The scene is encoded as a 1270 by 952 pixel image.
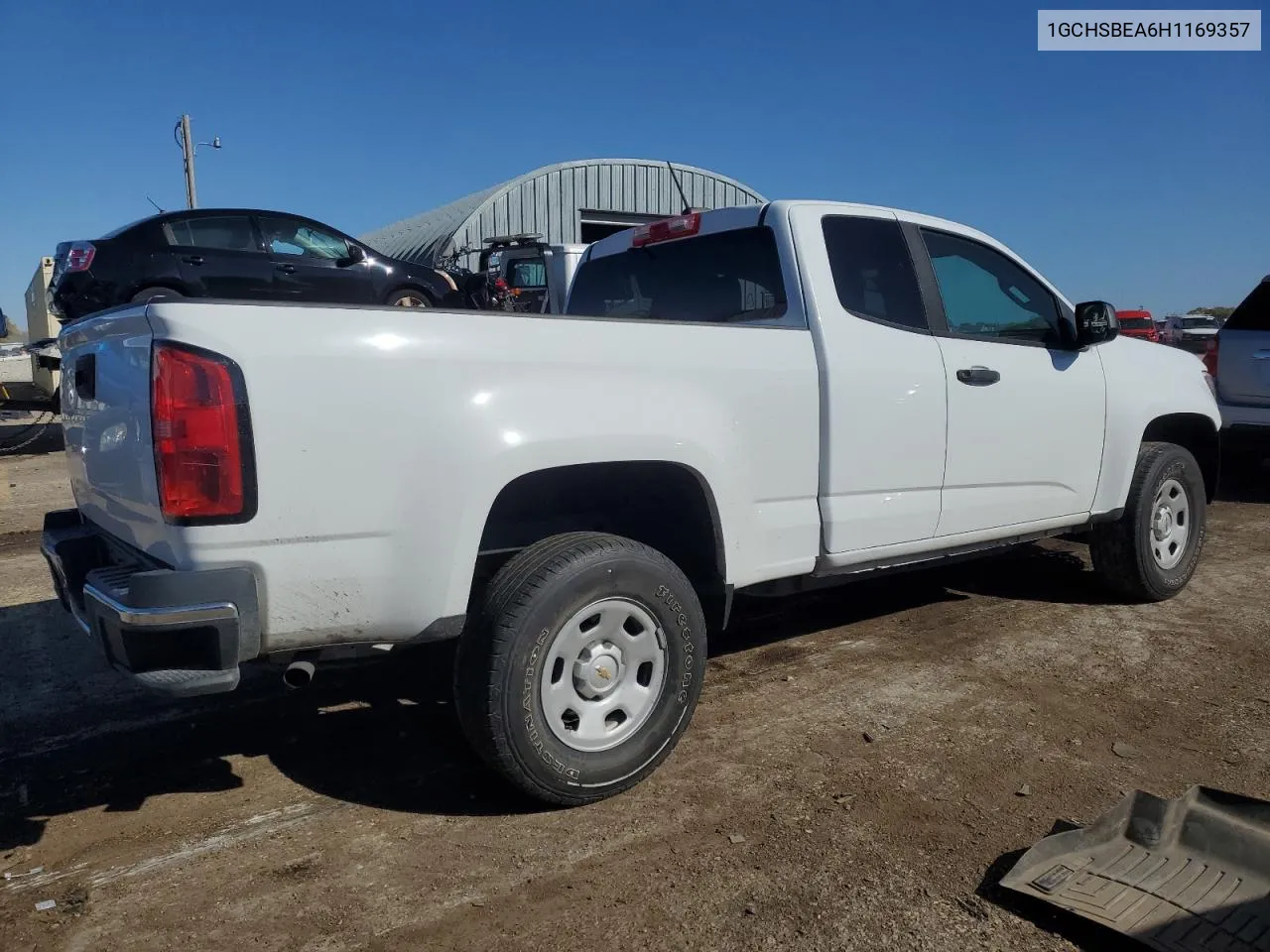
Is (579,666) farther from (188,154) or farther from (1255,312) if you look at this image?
(188,154)

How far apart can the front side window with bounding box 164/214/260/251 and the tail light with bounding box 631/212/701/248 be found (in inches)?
271

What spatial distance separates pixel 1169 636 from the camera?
471 centimetres

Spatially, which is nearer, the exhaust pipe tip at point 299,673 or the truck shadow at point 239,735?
the exhaust pipe tip at point 299,673

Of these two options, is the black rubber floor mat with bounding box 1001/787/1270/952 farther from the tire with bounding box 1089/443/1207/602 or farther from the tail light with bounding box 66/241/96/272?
the tail light with bounding box 66/241/96/272

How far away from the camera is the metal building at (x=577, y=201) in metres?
23.5

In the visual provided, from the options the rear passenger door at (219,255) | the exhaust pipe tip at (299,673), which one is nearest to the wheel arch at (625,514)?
the exhaust pipe tip at (299,673)

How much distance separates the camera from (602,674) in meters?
3.06

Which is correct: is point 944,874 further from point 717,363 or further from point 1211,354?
point 1211,354

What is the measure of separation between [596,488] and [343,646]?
38.3 inches

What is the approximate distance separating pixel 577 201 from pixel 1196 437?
66.8 ft

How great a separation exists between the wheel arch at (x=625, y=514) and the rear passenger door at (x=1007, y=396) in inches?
48.2

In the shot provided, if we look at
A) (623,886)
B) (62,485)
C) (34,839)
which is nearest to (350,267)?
(62,485)

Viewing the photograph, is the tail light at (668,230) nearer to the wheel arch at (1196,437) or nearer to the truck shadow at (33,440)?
the wheel arch at (1196,437)

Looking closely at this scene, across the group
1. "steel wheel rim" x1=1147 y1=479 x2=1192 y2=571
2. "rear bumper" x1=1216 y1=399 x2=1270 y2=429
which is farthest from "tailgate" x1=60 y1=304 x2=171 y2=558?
"rear bumper" x1=1216 y1=399 x2=1270 y2=429
